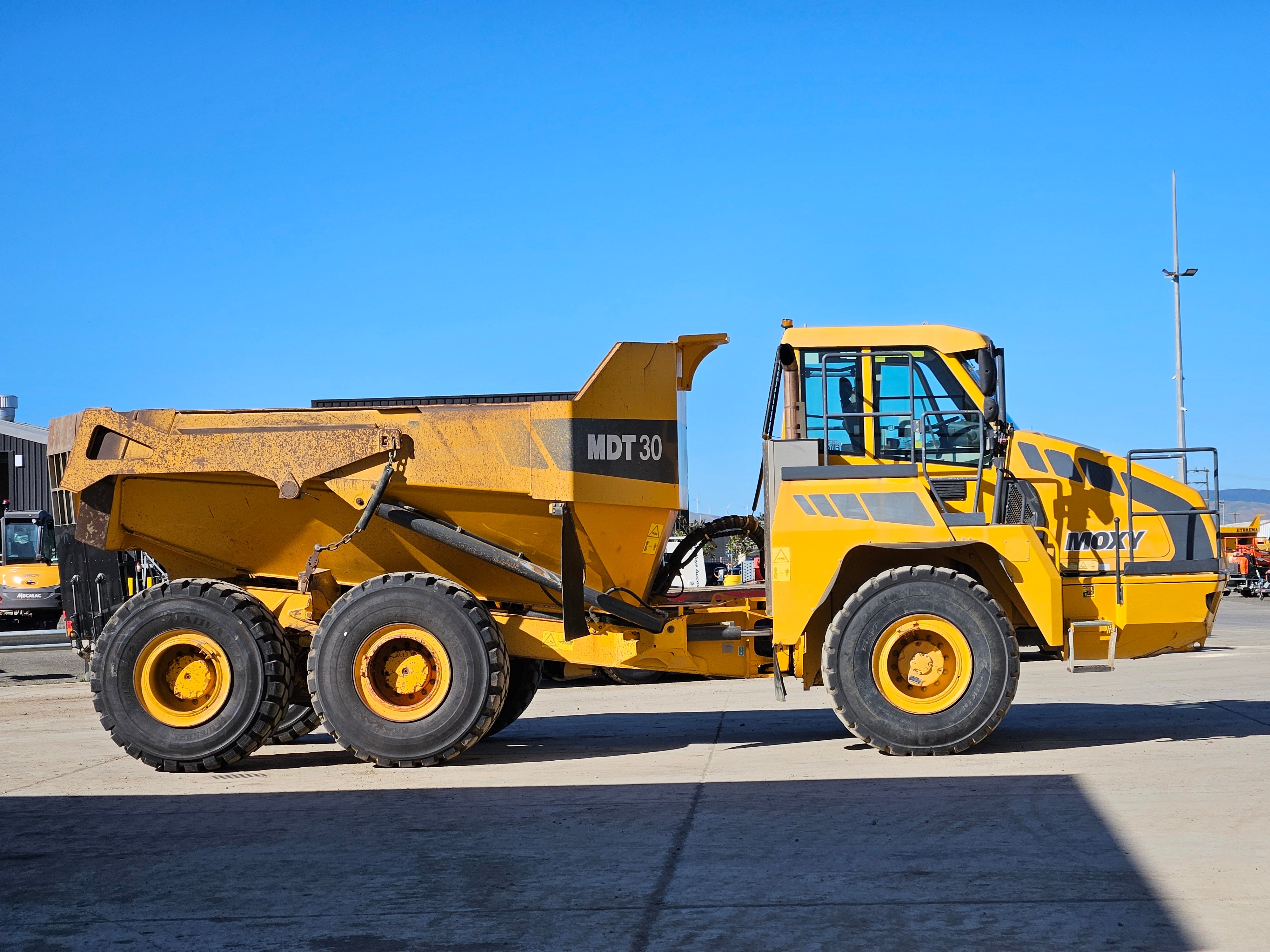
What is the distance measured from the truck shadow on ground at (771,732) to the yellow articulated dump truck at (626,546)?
69 cm

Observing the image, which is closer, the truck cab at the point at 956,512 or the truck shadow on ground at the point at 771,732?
the truck cab at the point at 956,512

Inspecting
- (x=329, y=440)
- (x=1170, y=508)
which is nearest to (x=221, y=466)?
(x=329, y=440)

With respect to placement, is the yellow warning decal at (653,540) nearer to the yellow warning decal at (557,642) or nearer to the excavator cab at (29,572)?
the yellow warning decal at (557,642)

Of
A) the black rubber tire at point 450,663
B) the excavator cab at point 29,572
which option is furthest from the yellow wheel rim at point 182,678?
the excavator cab at point 29,572

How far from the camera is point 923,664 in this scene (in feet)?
27.7

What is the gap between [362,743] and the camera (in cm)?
863

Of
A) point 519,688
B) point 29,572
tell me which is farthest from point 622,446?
point 29,572

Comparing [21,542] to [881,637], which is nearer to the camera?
[881,637]

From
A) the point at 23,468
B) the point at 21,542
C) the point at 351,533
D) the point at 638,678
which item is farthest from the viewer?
the point at 23,468

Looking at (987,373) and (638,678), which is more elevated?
(987,373)

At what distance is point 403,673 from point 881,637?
11.0ft

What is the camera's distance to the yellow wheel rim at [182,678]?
8.78m

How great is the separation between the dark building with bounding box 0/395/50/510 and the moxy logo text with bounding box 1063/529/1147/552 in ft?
122

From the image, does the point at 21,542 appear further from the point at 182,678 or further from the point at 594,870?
the point at 594,870
